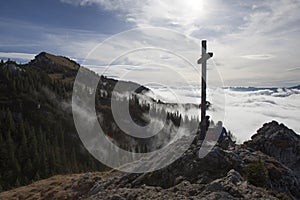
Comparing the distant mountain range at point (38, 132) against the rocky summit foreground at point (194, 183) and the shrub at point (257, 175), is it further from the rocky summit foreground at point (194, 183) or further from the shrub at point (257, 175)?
the shrub at point (257, 175)

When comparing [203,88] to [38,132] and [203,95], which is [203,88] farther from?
[38,132]

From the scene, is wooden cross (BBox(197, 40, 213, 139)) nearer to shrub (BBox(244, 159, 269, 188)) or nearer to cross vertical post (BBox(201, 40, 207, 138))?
cross vertical post (BBox(201, 40, 207, 138))

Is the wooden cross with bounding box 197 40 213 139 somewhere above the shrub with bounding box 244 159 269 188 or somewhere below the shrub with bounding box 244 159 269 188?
above

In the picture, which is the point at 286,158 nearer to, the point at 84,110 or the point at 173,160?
the point at 173,160

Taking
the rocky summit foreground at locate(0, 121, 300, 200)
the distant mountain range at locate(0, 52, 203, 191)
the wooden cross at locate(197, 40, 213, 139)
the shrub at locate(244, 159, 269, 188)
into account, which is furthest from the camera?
the distant mountain range at locate(0, 52, 203, 191)

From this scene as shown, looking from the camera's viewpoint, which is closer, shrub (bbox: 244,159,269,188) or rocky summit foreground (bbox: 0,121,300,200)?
rocky summit foreground (bbox: 0,121,300,200)

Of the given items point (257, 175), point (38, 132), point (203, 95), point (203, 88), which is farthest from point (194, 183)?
point (38, 132)

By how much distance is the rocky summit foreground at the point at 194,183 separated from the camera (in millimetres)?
17141

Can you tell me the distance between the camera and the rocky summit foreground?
1714cm

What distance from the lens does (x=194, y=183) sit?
62.6ft

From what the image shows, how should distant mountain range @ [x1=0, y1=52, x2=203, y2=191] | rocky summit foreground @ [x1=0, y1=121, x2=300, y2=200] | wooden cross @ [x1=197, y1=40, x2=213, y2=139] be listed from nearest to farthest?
rocky summit foreground @ [x1=0, y1=121, x2=300, y2=200] → wooden cross @ [x1=197, y1=40, x2=213, y2=139] → distant mountain range @ [x1=0, y1=52, x2=203, y2=191]

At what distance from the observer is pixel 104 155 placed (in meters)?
152

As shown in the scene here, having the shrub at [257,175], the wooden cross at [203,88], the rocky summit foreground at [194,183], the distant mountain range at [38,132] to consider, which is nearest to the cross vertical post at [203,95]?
the wooden cross at [203,88]

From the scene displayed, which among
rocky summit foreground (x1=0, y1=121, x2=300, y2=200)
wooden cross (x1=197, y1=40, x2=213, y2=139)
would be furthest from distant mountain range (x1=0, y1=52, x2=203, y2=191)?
wooden cross (x1=197, y1=40, x2=213, y2=139)
